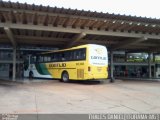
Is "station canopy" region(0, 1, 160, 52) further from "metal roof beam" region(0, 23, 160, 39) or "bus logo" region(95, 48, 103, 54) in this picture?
"bus logo" region(95, 48, 103, 54)

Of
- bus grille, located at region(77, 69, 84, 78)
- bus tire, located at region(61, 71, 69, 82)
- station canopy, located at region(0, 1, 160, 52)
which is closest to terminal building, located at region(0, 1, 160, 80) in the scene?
station canopy, located at region(0, 1, 160, 52)

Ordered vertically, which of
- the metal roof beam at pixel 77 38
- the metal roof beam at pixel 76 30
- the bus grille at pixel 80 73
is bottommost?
the bus grille at pixel 80 73

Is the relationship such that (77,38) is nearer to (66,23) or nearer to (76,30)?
(76,30)

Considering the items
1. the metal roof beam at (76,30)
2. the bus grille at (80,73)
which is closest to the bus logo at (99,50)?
the metal roof beam at (76,30)

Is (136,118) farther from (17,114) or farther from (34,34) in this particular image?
(34,34)

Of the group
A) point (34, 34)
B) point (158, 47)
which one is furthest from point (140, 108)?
point (158, 47)

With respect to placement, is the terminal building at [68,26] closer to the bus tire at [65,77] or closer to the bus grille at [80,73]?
the bus grille at [80,73]

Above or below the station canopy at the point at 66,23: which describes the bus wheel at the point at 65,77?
below

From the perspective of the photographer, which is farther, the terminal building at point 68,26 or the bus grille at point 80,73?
the bus grille at point 80,73

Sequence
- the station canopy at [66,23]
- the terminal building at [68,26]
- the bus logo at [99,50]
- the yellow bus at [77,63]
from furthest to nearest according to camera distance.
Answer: the bus logo at [99,50], the yellow bus at [77,63], the terminal building at [68,26], the station canopy at [66,23]

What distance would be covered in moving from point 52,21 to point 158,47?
14251 millimetres

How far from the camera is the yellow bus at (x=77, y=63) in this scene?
712 inches

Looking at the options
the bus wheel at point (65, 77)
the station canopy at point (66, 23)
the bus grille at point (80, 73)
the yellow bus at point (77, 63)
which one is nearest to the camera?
the station canopy at point (66, 23)

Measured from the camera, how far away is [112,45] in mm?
26281
